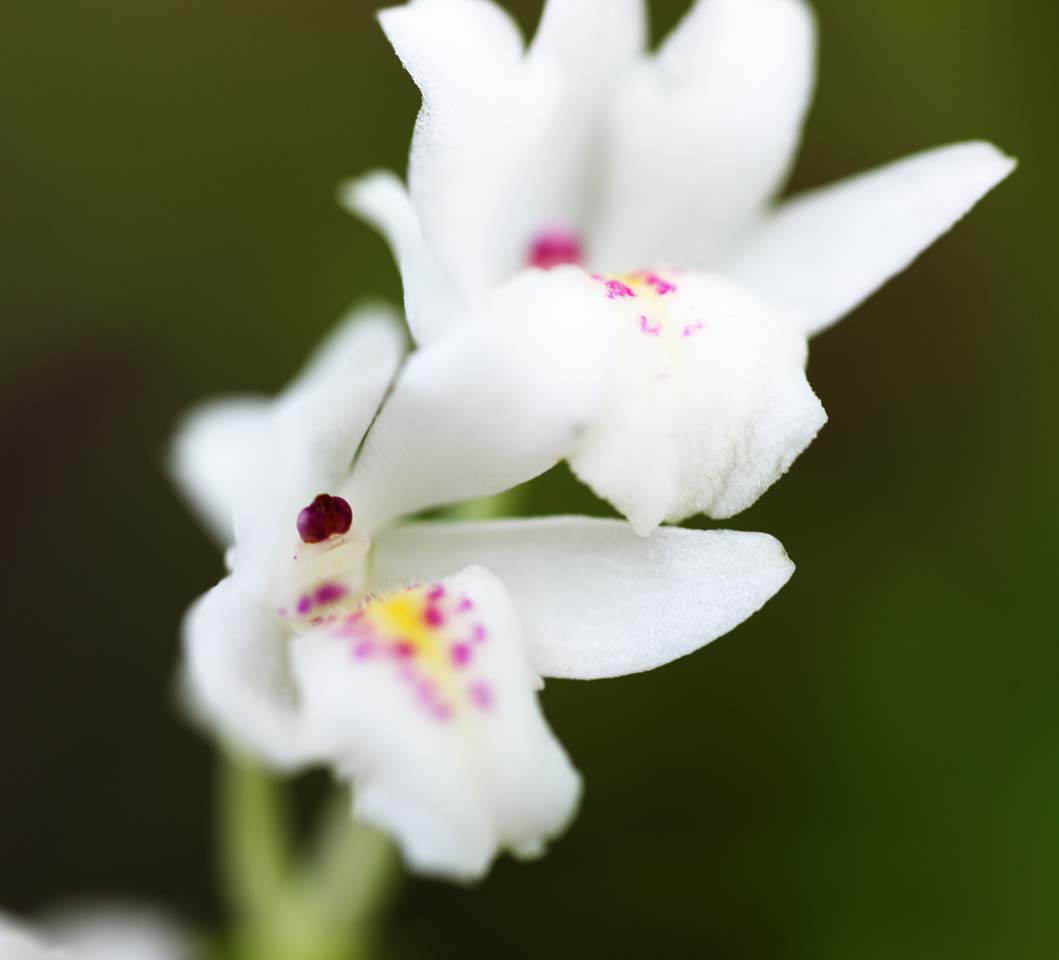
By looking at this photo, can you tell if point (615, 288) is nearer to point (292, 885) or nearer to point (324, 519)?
point (324, 519)

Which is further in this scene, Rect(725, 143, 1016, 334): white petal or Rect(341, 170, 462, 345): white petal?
Rect(725, 143, 1016, 334): white petal

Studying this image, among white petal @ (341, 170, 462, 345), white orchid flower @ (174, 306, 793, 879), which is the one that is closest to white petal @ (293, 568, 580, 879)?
white orchid flower @ (174, 306, 793, 879)

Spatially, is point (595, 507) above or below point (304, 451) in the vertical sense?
below

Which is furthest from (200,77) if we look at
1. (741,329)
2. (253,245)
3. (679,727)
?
(741,329)

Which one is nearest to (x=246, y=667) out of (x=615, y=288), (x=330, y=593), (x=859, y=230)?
(x=330, y=593)

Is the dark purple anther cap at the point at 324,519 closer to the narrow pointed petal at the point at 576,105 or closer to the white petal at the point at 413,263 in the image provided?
the white petal at the point at 413,263

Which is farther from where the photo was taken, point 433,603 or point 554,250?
point 554,250

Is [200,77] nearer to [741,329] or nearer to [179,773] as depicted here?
[179,773]

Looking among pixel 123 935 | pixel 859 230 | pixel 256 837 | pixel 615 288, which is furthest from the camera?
pixel 123 935

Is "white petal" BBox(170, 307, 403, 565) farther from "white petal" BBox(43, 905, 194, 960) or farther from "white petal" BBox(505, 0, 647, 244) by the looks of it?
"white petal" BBox(43, 905, 194, 960)
